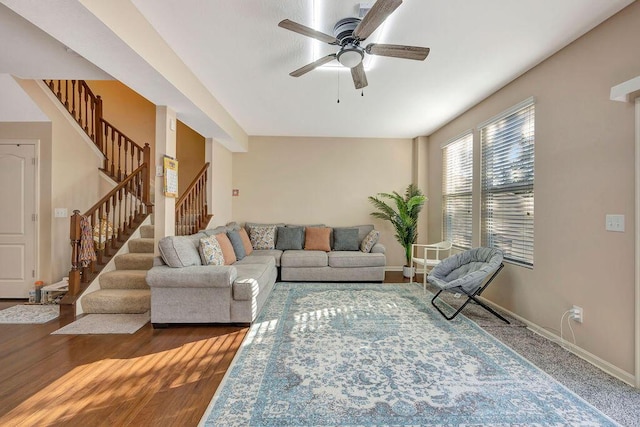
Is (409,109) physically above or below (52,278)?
above

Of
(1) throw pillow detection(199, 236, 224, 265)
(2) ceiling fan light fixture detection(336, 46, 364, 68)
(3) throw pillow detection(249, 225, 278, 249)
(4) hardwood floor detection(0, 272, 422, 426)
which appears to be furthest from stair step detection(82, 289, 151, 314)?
(2) ceiling fan light fixture detection(336, 46, 364, 68)

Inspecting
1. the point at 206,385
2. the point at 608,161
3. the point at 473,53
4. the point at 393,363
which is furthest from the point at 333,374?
the point at 473,53

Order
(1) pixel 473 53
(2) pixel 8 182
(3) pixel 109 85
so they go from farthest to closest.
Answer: (3) pixel 109 85, (2) pixel 8 182, (1) pixel 473 53

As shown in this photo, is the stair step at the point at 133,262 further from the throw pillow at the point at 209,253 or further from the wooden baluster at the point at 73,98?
the wooden baluster at the point at 73,98

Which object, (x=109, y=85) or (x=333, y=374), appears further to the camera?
(x=109, y=85)

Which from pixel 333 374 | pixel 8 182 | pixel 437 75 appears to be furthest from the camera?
pixel 8 182

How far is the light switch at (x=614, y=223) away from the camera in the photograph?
80.4 inches

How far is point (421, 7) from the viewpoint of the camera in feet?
6.59

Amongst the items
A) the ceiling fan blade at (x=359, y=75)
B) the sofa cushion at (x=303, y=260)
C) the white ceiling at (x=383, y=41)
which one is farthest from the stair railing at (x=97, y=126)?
the ceiling fan blade at (x=359, y=75)

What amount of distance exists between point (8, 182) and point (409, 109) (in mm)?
5544

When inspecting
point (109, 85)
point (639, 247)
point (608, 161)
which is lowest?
point (639, 247)

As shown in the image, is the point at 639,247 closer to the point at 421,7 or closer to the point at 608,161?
the point at 608,161

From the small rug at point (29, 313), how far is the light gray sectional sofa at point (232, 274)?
4.50 ft

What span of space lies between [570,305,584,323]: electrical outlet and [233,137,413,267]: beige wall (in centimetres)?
338
